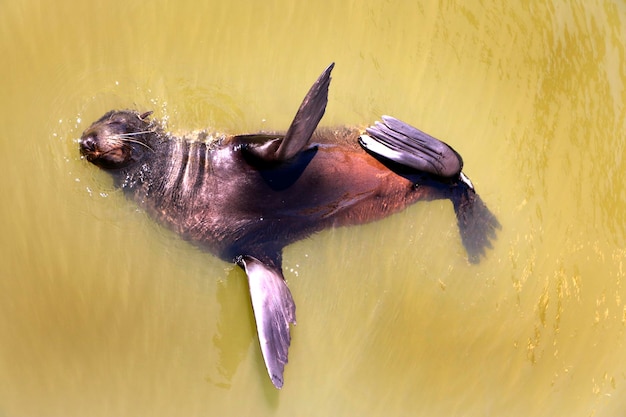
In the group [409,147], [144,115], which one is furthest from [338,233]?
[144,115]

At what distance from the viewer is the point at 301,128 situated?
14.1 ft

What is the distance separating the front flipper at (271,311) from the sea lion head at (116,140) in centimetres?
112

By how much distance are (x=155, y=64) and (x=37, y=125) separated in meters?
0.99

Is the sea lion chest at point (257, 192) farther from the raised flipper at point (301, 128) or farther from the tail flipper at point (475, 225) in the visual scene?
the tail flipper at point (475, 225)

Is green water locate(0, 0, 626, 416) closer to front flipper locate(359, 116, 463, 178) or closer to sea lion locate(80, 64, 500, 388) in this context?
sea lion locate(80, 64, 500, 388)

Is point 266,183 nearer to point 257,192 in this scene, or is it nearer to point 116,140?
point 257,192

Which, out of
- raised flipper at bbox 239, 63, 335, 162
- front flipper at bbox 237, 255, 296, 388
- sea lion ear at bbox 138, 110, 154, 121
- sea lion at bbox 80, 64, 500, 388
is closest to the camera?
raised flipper at bbox 239, 63, 335, 162

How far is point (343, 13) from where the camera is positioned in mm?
5242

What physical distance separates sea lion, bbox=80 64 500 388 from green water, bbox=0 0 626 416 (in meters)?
0.20

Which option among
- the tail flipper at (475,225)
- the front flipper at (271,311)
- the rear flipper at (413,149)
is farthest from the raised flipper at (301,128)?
the tail flipper at (475,225)

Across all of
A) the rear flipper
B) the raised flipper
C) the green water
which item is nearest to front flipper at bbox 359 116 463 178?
the rear flipper

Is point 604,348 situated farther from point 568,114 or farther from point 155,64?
point 155,64

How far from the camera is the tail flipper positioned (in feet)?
17.0

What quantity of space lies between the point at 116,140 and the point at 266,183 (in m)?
1.11
